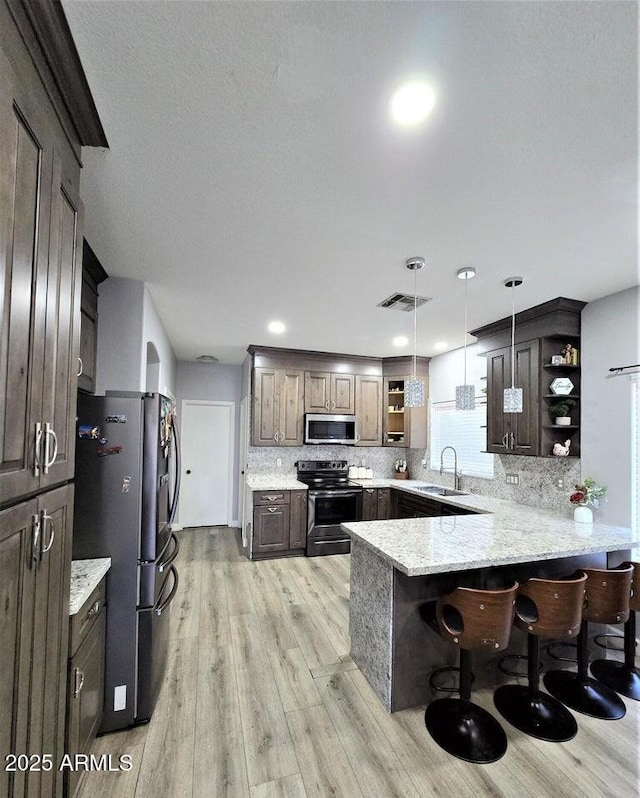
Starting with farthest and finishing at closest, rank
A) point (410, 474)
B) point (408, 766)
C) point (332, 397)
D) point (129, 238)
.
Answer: point (410, 474) < point (332, 397) < point (129, 238) < point (408, 766)

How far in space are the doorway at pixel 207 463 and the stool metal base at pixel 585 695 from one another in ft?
16.1

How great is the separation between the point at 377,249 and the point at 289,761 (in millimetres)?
2779

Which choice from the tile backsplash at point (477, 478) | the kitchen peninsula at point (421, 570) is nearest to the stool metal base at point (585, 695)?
the kitchen peninsula at point (421, 570)

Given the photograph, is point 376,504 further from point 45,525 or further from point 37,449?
point 37,449

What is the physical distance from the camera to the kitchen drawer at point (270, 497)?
463cm

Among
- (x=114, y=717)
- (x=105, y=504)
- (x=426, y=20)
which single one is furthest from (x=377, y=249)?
(x=114, y=717)

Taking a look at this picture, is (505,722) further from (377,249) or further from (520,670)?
(377,249)

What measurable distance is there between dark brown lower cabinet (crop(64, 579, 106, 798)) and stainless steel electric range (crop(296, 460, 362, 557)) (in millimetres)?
3017

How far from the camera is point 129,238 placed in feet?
7.43

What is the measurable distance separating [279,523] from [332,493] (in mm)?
762

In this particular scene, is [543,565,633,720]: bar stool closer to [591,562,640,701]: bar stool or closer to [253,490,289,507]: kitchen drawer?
[591,562,640,701]: bar stool

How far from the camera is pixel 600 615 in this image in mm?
2258

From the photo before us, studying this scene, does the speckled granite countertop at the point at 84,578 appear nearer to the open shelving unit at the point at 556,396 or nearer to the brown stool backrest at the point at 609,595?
the brown stool backrest at the point at 609,595

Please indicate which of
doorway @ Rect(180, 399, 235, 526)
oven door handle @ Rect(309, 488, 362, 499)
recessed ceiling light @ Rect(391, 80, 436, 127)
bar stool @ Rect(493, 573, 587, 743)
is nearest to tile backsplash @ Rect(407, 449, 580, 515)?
oven door handle @ Rect(309, 488, 362, 499)
